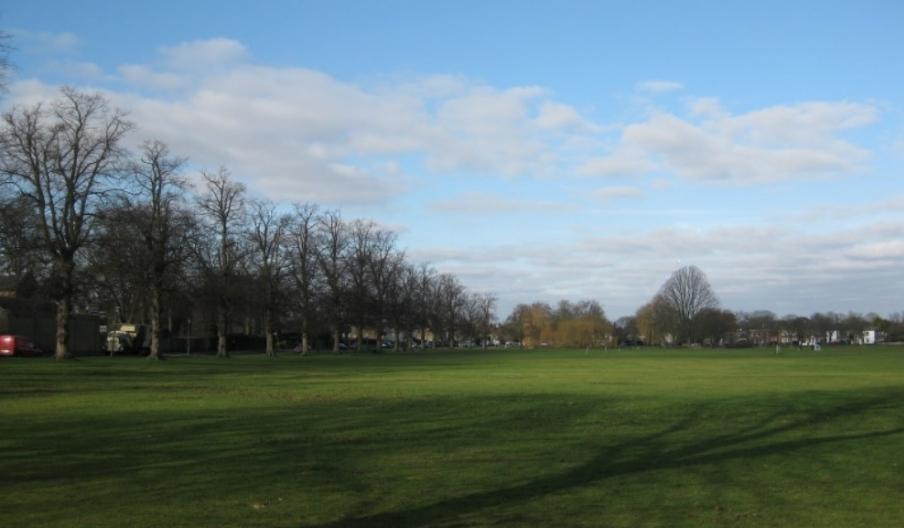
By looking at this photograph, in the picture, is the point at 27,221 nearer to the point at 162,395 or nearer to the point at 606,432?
the point at 162,395

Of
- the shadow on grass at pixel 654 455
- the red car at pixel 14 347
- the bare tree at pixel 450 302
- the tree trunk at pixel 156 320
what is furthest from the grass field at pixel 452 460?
the bare tree at pixel 450 302

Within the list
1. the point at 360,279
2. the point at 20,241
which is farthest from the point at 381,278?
the point at 20,241

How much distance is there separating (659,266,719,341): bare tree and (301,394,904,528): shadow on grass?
151m

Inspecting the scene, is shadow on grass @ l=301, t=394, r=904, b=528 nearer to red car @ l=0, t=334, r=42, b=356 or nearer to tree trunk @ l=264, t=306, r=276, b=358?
red car @ l=0, t=334, r=42, b=356

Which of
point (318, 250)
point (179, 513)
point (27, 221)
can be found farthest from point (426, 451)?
point (318, 250)

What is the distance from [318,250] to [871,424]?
77.5 metres

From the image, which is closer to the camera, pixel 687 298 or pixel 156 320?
pixel 156 320

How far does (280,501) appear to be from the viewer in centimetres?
1073

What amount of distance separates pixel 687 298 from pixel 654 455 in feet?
535

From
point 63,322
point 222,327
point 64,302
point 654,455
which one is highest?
point 64,302

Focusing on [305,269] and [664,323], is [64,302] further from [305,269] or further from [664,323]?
[664,323]

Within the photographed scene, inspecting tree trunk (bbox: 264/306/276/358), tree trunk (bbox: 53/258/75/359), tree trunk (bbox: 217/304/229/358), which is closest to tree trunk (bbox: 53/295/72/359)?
tree trunk (bbox: 53/258/75/359)

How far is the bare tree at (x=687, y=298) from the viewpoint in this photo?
171m

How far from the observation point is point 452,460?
14.4 meters
